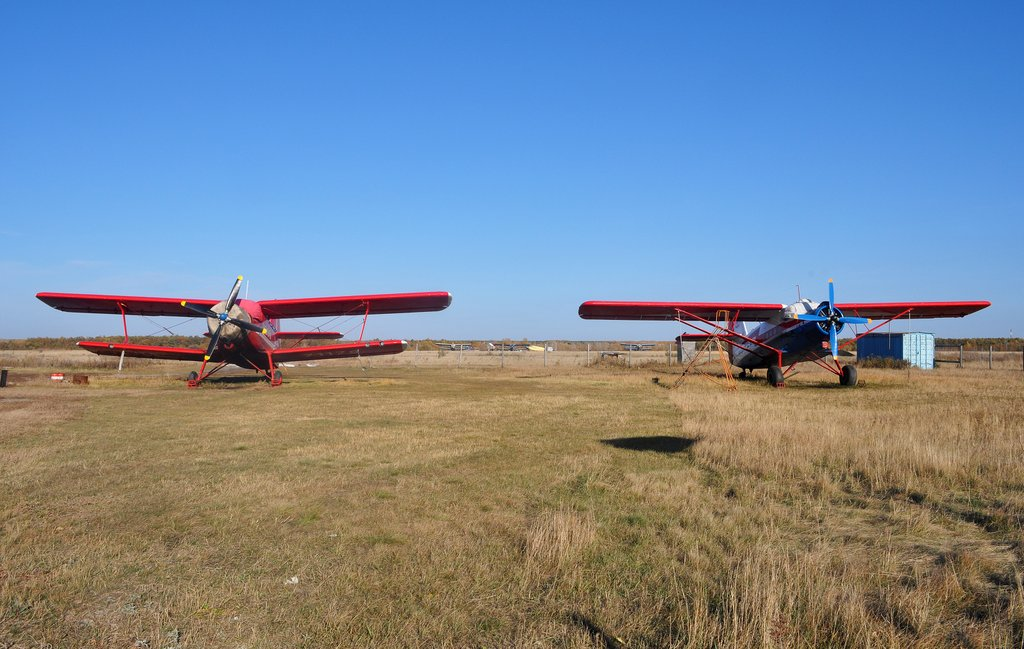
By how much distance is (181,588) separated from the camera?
161 inches

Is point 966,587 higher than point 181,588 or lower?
higher

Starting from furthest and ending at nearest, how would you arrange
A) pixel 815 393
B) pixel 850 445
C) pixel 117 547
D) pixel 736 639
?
pixel 815 393
pixel 850 445
pixel 117 547
pixel 736 639

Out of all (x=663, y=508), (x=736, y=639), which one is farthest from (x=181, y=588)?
(x=663, y=508)

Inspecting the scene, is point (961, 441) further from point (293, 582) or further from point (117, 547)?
point (117, 547)

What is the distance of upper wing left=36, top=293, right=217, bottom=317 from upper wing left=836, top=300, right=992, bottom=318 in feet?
84.5

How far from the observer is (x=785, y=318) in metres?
23.8

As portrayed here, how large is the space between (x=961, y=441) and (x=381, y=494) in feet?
26.5

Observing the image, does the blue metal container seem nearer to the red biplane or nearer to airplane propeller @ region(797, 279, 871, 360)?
airplane propeller @ region(797, 279, 871, 360)

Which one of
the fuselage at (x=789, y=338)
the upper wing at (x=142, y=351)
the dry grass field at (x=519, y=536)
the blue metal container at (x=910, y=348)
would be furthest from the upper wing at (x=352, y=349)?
the blue metal container at (x=910, y=348)

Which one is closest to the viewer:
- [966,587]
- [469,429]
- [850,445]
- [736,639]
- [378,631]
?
[736,639]

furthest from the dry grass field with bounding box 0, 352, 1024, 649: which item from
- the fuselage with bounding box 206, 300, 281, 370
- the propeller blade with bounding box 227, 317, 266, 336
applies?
the fuselage with bounding box 206, 300, 281, 370

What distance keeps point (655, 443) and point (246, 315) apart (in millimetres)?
18472

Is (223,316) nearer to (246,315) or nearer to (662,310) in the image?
(246,315)

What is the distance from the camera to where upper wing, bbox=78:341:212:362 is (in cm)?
2275
